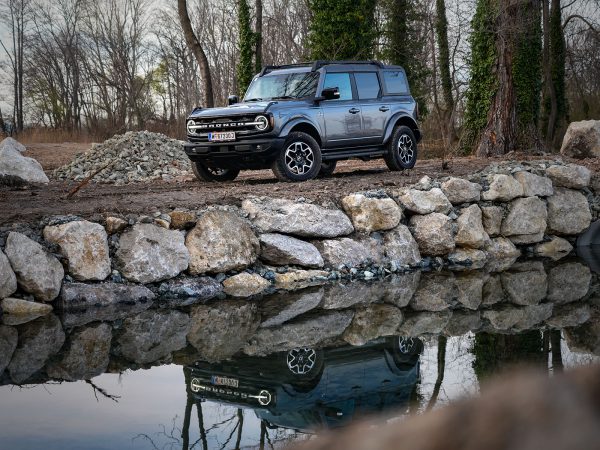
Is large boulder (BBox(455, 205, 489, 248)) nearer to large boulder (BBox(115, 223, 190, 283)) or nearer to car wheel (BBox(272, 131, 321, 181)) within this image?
car wheel (BBox(272, 131, 321, 181))

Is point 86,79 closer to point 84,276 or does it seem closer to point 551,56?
point 551,56

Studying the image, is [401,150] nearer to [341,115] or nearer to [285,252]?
[341,115]

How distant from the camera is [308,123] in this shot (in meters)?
14.5

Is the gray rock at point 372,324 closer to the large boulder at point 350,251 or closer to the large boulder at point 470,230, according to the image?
the large boulder at point 350,251

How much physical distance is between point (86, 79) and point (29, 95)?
145 inches

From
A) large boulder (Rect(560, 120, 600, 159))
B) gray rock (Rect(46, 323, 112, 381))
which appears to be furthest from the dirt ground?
large boulder (Rect(560, 120, 600, 159))

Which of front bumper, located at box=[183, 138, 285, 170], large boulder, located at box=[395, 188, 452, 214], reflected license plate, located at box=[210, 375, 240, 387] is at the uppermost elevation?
front bumper, located at box=[183, 138, 285, 170]

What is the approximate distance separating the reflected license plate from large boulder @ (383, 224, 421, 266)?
19.8 ft

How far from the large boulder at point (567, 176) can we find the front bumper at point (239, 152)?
17.9ft

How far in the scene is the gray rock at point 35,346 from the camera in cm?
Result: 719

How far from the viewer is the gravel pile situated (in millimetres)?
19125

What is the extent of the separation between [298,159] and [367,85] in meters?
2.68

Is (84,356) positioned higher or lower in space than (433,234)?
lower

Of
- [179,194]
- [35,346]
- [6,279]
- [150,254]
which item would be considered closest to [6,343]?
[35,346]
